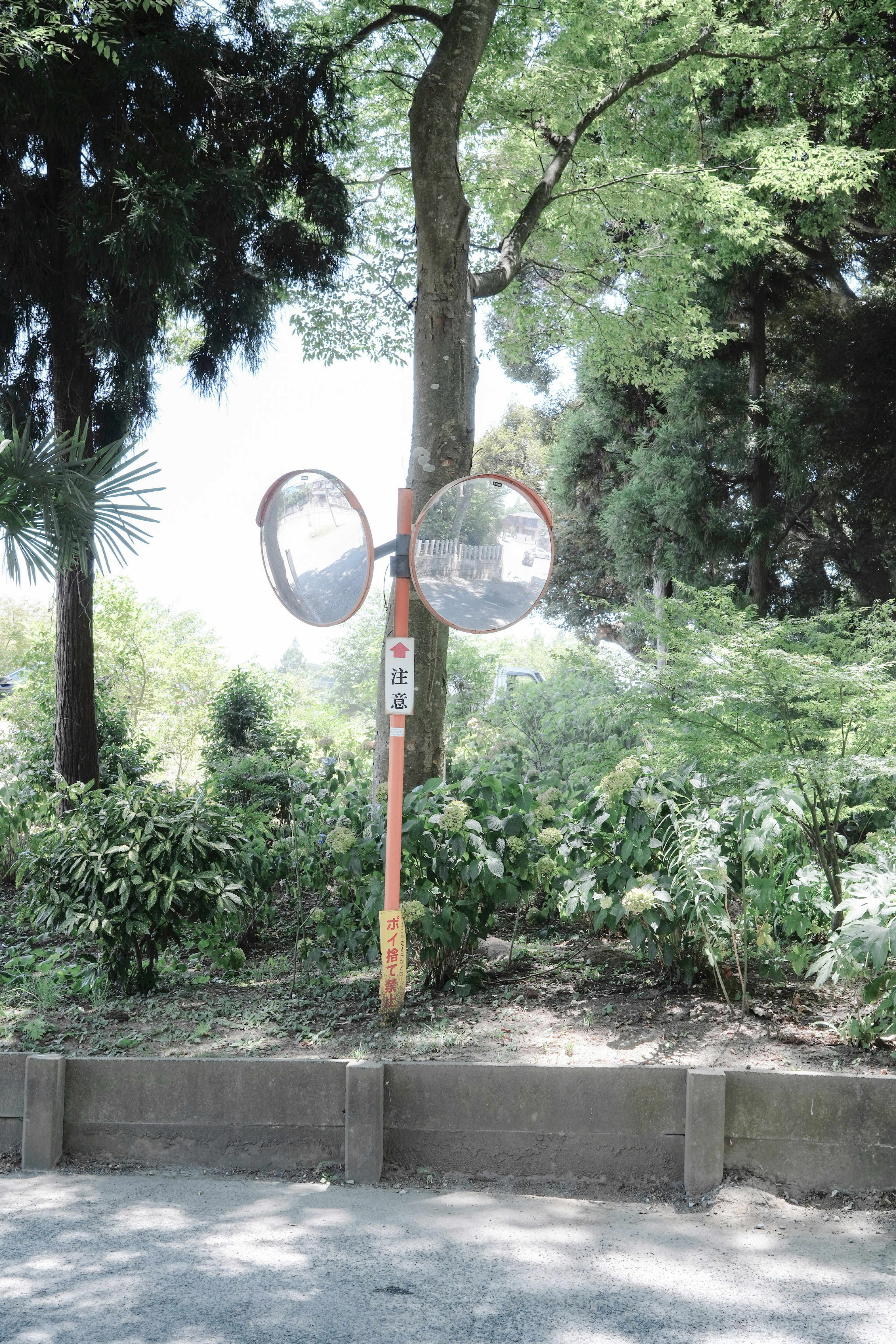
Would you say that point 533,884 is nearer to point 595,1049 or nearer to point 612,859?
point 612,859

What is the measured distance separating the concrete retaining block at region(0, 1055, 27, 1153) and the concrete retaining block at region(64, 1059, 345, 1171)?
184 mm

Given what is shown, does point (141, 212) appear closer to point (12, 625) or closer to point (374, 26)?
point (374, 26)

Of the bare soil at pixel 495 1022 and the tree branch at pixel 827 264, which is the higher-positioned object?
the tree branch at pixel 827 264

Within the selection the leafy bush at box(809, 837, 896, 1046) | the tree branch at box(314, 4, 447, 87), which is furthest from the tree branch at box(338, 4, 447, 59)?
the leafy bush at box(809, 837, 896, 1046)

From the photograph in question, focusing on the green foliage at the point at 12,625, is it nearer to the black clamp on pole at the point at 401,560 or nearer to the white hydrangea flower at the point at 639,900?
the black clamp on pole at the point at 401,560

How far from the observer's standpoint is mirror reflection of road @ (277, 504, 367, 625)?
13.0ft

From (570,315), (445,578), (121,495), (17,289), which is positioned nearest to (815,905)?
(445,578)

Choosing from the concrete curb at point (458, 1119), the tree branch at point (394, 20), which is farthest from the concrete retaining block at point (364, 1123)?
the tree branch at point (394, 20)

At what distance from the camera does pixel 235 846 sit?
5012 mm

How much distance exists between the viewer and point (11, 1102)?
3879 millimetres

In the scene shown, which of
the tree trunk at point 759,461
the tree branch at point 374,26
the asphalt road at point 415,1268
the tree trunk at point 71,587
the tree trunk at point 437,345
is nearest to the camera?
the asphalt road at point 415,1268

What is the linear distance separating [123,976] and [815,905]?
317 cm

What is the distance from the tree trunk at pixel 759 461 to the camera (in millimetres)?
14914

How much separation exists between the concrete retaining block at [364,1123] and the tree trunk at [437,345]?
2.42 m
